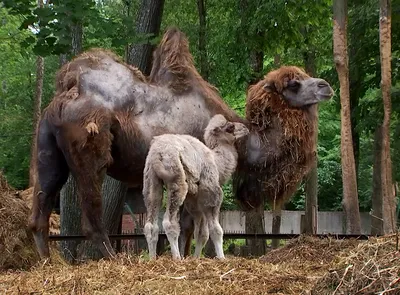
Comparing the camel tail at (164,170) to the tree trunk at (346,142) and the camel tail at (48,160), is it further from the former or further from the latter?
the tree trunk at (346,142)

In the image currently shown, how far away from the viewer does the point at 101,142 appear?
734 cm

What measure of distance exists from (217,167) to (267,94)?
5.88ft

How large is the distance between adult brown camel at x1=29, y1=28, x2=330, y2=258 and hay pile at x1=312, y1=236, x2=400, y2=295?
3484 mm

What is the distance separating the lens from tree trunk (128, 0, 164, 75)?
11.4m

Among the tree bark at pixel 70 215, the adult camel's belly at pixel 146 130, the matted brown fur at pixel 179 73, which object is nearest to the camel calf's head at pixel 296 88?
the matted brown fur at pixel 179 73

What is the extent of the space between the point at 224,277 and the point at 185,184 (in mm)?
1496

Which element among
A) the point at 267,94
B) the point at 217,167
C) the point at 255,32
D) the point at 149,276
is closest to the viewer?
the point at 149,276

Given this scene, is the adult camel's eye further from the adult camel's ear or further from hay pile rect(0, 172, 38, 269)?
hay pile rect(0, 172, 38, 269)

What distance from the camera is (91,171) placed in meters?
7.34

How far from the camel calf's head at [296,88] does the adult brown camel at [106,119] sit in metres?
0.06

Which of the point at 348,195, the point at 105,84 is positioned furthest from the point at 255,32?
the point at 105,84

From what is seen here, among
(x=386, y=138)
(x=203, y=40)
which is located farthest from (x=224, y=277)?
(x=203, y=40)

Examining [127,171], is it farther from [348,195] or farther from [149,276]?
[348,195]

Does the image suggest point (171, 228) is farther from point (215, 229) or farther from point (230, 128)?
point (230, 128)
